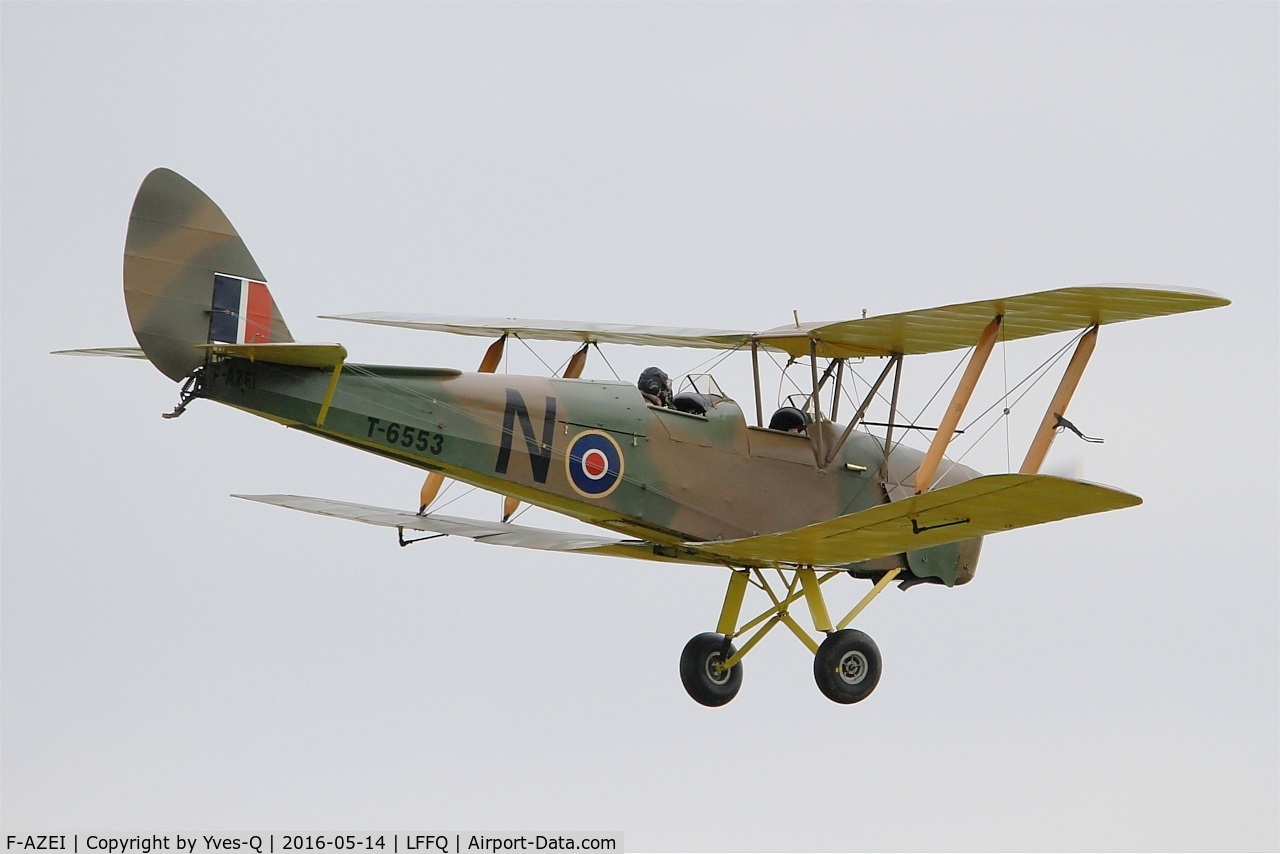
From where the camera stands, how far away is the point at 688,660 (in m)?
15.4

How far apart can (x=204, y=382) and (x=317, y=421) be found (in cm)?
81

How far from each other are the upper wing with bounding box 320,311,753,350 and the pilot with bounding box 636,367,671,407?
808mm

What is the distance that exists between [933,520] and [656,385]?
2534 millimetres

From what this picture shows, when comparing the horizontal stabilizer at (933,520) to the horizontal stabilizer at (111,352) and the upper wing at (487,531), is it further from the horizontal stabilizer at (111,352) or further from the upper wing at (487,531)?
the horizontal stabilizer at (111,352)

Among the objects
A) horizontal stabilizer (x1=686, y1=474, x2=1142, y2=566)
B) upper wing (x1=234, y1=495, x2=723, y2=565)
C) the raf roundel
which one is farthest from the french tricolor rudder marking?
horizontal stabilizer (x1=686, y1=474, x2=1142, y2=566)

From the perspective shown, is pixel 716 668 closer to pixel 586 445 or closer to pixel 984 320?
pixel 586 445

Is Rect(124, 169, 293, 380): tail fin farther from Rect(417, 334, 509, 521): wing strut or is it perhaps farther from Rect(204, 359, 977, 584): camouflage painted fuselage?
Rect(417, 334, 509, 521): wing strut


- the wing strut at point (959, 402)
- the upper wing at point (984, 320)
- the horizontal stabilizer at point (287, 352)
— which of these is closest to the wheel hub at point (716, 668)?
the upper wing at point (984, 320)

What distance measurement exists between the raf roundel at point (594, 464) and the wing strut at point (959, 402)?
223 cm

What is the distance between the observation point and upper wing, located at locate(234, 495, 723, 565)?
14.9m

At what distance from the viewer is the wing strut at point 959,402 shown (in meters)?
13.4

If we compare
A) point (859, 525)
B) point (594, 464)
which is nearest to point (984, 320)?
point (859, 525)

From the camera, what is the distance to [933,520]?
13.1 metres

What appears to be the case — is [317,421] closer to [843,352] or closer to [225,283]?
[225,283]
